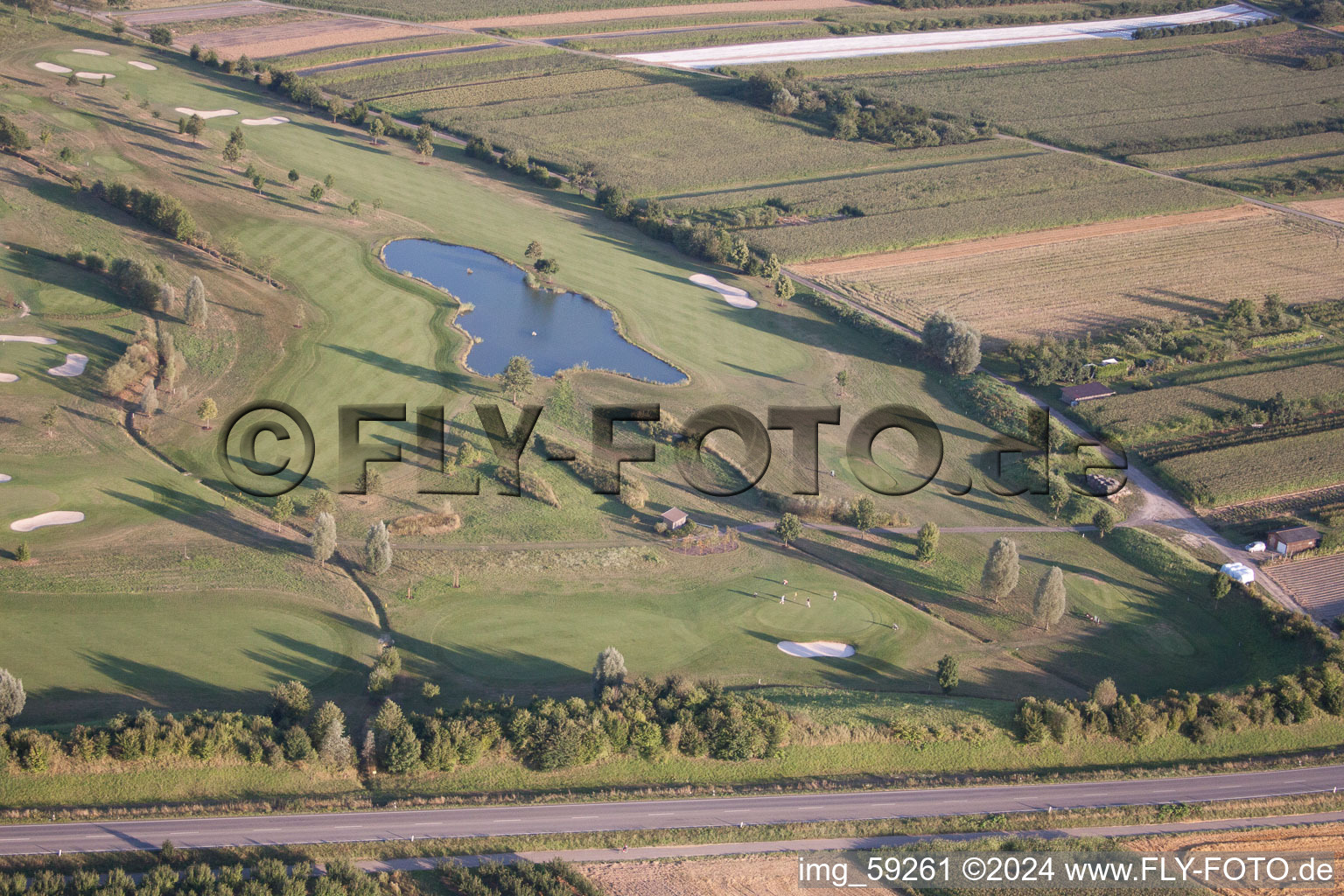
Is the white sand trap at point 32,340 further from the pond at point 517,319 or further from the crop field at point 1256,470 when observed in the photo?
the crop field at point 1256,470

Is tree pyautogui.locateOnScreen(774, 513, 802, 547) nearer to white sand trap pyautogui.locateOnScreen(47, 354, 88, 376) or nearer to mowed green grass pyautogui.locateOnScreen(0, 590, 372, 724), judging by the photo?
mowed green grass pyautogui.locateOnScreen(0, 590, 372, 724)

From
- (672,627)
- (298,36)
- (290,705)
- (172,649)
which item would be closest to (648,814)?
(672,627)

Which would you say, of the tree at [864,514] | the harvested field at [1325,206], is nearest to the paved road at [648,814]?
the tree at [864,514]

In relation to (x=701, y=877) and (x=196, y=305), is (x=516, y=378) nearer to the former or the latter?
(x=196, y=305)

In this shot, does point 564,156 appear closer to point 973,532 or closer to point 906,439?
point 906,439

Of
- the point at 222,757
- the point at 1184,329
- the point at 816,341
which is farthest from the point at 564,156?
the point at 222,757

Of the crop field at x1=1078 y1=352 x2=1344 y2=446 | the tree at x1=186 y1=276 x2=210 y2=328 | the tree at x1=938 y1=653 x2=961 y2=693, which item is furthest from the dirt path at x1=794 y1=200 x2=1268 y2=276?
the tree at x1=186 y1=276 x2=210 y2=328

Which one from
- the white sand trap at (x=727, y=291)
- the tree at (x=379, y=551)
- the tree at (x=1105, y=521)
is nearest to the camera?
the tree at (x=379, y=551)
